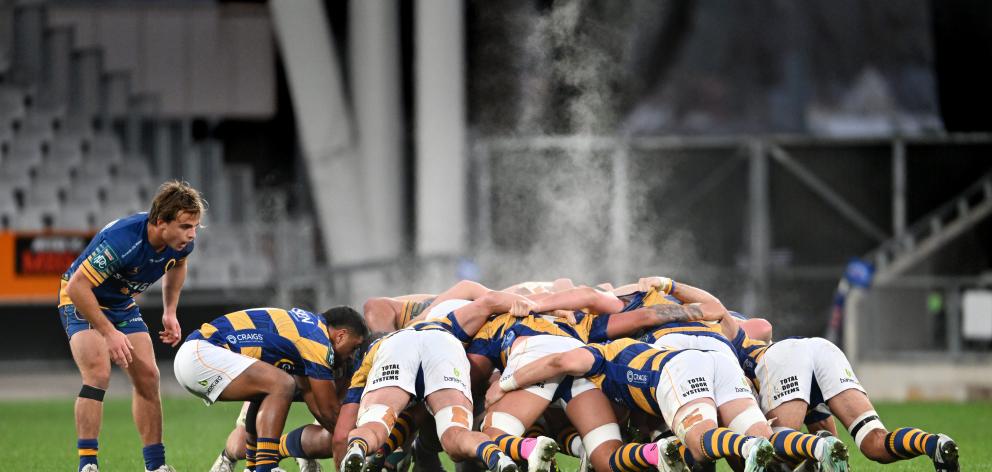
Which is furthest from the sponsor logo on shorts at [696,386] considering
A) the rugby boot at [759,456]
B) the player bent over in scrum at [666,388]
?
the rugby boot at [759,456]

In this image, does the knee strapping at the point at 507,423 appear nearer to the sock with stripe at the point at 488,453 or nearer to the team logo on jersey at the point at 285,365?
the sock with stripe at the point at 488,453

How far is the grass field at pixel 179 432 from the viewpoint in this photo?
30.0 ft

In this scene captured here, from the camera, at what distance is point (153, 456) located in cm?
770

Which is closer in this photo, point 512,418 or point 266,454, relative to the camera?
point 512,418

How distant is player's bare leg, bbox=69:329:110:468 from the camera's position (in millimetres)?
7703

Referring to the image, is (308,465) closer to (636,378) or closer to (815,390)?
(636,378)

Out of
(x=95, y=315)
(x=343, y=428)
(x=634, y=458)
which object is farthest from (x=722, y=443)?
(x=95, y=315)

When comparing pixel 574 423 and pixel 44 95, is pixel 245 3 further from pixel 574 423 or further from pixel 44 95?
pixel 574 423

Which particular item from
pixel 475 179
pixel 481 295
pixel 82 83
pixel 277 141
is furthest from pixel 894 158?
pixel 481 295

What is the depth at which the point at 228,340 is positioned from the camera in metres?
7.67

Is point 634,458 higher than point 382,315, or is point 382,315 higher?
point 382,315

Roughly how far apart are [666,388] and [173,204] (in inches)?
113

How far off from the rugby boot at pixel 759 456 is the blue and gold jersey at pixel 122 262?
3.55m

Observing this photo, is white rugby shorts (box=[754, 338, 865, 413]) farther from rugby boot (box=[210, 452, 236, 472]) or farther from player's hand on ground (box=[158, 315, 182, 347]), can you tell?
player's hand on ground (box=[158, 315, 182, 347])
